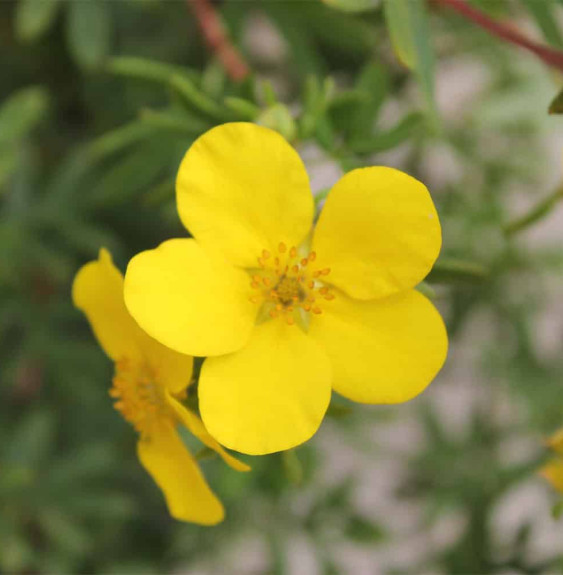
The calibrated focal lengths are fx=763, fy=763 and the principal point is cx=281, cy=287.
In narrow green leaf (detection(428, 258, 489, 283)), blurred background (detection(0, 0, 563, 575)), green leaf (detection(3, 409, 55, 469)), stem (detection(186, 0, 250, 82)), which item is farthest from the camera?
green leaf (detection(3, 409, 55, 469))

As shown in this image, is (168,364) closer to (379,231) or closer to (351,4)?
(379,231)

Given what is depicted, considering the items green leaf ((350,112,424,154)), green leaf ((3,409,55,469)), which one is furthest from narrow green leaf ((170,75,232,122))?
green leaf ((3,409,55,469))

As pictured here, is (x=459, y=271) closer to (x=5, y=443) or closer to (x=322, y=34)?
(x=322, y=34)

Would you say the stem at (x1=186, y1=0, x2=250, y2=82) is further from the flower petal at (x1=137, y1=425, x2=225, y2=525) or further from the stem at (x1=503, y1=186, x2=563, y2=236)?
the flower petal at (x1=137, y1=425, x2=225, y2=525)

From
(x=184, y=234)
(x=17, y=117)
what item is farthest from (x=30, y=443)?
(x=17, y=117)

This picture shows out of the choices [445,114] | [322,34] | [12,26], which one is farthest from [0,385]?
[445,114]
